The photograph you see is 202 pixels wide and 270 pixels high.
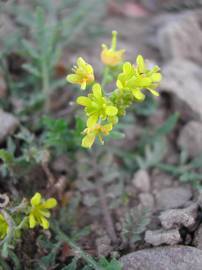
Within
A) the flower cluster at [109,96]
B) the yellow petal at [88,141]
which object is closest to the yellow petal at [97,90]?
the flower cluster at [109,96]

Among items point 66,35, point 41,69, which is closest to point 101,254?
point 41,69

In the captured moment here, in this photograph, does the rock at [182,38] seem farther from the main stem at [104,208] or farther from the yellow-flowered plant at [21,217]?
the yellow-flowered plant at [21,217]

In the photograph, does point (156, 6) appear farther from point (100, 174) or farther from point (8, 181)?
point (8, 181)

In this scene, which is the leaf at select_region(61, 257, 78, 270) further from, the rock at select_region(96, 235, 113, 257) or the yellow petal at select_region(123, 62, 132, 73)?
the yellow petal at select_region(123, 62, 132, 73)

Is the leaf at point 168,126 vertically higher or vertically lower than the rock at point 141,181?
higher

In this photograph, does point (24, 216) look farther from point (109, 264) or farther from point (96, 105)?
point (96, 105)

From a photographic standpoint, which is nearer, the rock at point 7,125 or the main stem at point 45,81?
the rock at point 7,125

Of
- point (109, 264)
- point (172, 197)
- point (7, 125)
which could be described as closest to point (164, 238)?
→ point (109, 264)

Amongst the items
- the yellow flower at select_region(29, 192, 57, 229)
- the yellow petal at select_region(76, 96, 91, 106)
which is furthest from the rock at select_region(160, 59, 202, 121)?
the yellow flower at select_region(29, 192, 57, 229)
